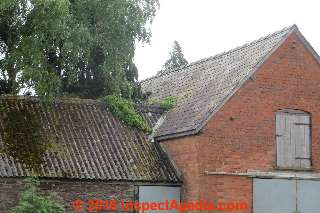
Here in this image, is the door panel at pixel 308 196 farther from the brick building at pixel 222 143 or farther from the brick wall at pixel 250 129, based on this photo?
the brick wall at pixel 250 129

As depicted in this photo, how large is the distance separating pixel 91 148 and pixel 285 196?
727cm

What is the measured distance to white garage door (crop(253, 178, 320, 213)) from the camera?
21.6 metres

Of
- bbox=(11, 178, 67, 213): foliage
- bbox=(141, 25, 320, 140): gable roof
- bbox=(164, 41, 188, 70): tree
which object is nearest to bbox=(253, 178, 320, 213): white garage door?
bbox=(141, 25, 320, 140): gable roof

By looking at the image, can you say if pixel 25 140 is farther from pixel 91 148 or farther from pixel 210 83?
pixel 210 83

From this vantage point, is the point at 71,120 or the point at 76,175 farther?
the point at 71,120

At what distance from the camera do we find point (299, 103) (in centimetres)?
2294

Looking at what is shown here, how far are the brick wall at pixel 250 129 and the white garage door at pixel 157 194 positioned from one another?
0.42 meters

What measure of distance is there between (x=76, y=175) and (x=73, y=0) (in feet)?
29.2

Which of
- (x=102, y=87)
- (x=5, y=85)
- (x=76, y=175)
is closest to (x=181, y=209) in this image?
(x=76, y=175)

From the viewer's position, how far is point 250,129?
22.0m

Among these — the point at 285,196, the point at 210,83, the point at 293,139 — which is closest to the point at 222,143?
the point at 293,139

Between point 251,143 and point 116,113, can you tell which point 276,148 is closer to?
point 251,143

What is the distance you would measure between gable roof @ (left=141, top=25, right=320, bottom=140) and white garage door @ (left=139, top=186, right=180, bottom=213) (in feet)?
6.83

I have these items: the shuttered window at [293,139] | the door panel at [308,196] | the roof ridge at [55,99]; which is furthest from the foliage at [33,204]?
the door panel at [308,196]
